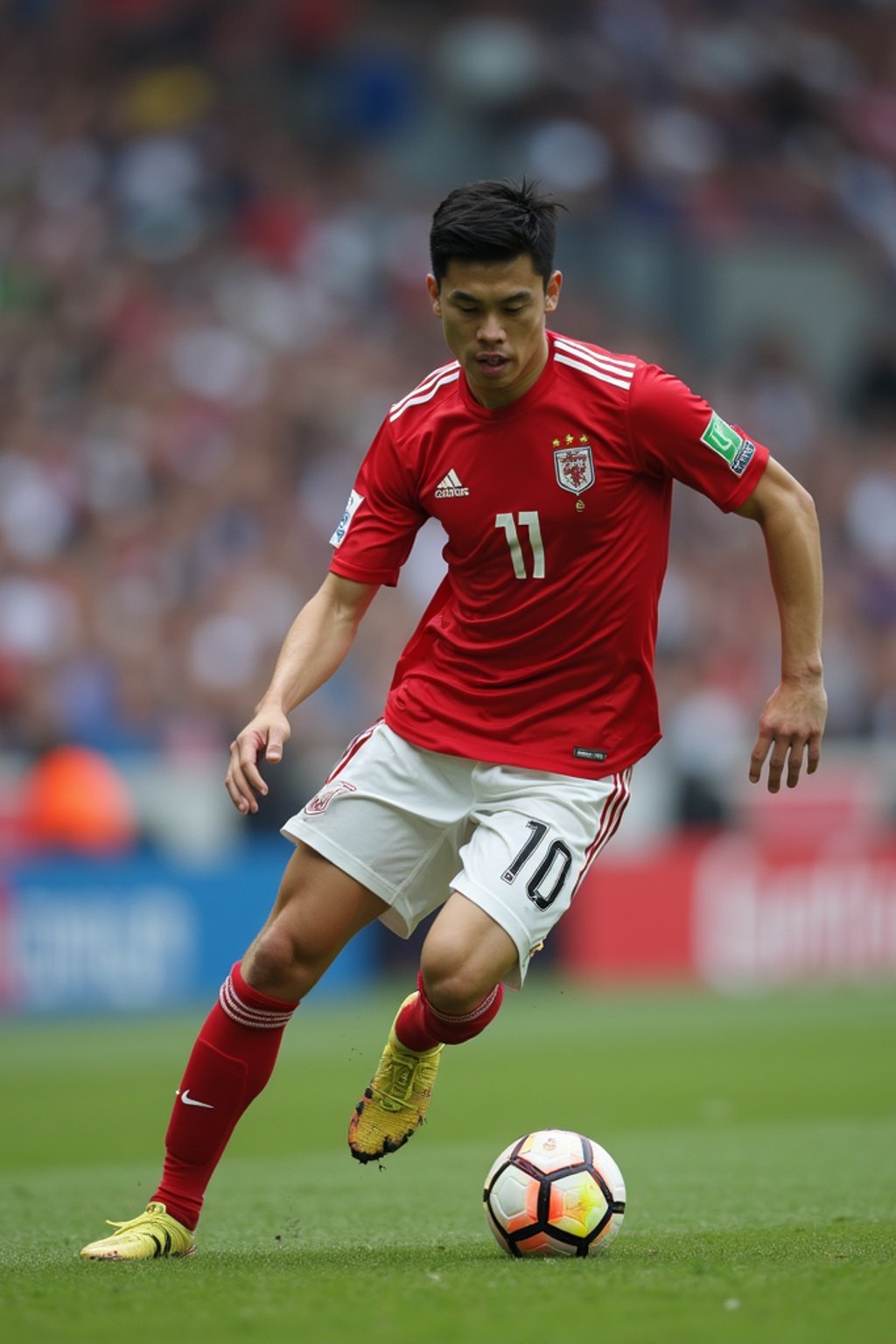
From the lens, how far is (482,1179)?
7.04m

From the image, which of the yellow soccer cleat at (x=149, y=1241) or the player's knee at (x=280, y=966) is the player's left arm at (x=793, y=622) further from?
the yellow soccer cleat at (x=149, y=1241)

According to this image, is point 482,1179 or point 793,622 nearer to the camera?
point 793,622

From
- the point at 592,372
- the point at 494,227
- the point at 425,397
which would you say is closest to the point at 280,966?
the point at 425,397

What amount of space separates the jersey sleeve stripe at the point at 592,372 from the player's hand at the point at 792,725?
33.8 inches

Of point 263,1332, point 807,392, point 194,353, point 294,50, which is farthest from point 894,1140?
point 294,50

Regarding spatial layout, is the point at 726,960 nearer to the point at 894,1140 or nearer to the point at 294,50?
the point at 894,1140

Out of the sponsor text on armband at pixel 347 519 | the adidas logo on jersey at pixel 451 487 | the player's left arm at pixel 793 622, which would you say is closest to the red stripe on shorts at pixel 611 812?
the player's left arm at pixel 793 622

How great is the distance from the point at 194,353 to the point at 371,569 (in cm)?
1171

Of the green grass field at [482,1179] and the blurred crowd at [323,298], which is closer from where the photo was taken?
the green grass field at [482,1179]

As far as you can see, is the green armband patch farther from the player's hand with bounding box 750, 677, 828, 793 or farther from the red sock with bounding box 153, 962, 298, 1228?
the red sock with bounding box 153, 962, 298, 1228

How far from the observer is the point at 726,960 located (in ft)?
48.1

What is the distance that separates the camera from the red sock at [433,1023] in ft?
17.2

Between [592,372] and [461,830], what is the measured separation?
123cm

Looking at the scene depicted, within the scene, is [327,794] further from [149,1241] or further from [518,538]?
[149,1241]
